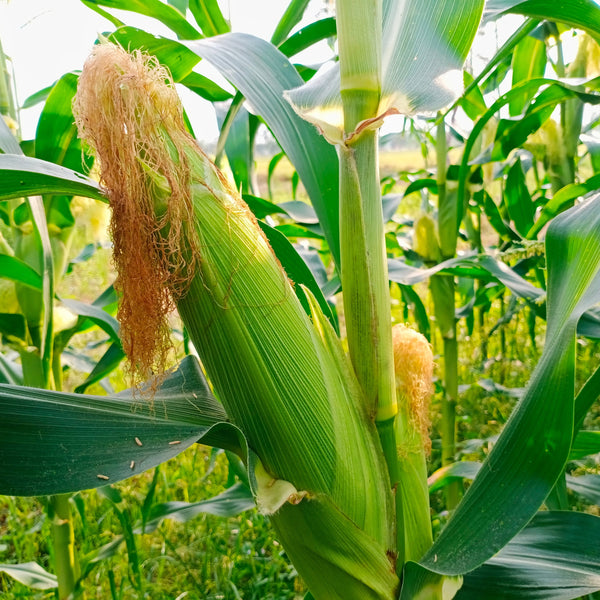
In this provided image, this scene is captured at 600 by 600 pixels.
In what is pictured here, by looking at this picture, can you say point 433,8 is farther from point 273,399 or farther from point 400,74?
point 273,399

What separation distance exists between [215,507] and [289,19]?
93cm

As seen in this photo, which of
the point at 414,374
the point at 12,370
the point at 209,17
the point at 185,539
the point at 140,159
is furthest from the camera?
the point at 185,539

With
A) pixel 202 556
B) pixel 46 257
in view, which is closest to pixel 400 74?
pixel 46 257

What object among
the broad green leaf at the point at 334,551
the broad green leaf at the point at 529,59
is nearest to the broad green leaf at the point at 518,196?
the broad green leaf at the point at 529,59

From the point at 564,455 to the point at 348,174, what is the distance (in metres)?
0.30

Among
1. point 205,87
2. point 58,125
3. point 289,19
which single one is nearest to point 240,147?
point 205,87

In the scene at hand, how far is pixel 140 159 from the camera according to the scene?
450 millimetres

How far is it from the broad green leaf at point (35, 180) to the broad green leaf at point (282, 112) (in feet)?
0.64

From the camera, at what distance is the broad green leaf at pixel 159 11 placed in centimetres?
93

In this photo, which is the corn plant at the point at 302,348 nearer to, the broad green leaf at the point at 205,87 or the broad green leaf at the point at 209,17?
the broad green leaf at the point at 205,87

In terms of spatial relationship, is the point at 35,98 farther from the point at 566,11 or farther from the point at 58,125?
the point at 566,11

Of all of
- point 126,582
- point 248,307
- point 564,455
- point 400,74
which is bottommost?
point 126,582

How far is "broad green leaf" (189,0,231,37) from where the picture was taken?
1.05m

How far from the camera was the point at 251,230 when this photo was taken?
0.51 metres
